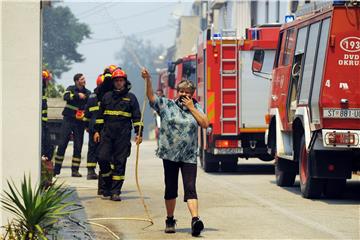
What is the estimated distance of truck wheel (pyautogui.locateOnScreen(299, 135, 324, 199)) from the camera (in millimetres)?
16094

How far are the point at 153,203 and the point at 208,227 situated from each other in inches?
123

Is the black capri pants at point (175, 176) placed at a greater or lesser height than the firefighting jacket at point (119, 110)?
lesser

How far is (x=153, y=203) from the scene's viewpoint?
15.6 metres

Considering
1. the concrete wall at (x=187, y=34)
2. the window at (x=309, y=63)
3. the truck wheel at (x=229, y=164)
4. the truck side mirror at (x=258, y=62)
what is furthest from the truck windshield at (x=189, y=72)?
the concrete wall at (x=187, y=34)

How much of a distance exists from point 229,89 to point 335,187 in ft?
20.4

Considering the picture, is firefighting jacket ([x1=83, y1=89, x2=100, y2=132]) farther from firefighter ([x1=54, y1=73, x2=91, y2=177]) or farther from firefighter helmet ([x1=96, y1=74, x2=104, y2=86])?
firefighter ([x1=54, y1=73, x2=91, y2=177])

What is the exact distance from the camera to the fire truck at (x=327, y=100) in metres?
15.2

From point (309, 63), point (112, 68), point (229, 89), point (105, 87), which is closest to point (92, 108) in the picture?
point (112, 68)

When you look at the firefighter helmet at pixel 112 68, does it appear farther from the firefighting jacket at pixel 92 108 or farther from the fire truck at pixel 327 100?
the fire truck at pixel 327 100

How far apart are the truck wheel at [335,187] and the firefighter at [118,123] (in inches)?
122

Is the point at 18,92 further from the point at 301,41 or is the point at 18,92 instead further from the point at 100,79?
the point at 301,41

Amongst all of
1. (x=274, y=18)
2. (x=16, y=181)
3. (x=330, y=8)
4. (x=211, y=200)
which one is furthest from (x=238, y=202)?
(x=274, y=18)

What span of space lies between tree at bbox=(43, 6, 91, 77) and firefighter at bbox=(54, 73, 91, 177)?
6584cm

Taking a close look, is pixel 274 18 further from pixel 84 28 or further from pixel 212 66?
pixel 84 28
